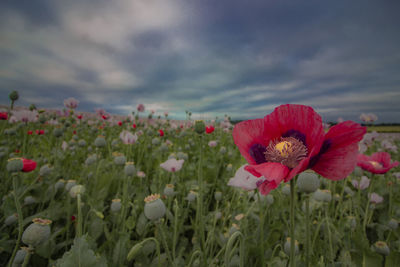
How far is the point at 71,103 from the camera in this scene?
14.2ft

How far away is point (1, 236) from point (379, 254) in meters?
2.27

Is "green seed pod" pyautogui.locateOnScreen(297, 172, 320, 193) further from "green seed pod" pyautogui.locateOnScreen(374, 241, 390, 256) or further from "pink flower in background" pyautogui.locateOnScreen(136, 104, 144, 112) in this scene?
"pink flower in background" pyautogui.locateOnScreen(136, 104, 144, 112)

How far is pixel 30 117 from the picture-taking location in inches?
121

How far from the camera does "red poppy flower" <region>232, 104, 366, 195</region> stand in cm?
49

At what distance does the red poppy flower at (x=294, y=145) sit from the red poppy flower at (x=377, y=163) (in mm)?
926

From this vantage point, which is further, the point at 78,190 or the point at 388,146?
the point at 388,146

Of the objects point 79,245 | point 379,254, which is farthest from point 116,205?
point 379,254

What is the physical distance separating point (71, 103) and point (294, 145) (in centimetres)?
480

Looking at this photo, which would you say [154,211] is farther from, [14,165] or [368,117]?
[368,117]

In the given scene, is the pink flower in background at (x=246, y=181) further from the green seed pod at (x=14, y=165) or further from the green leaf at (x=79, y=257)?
the green seed pod at (x=14, y=165)

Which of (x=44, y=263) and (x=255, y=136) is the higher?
(x=255, y=136)

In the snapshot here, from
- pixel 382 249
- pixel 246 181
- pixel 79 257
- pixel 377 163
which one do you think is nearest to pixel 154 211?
pixel 79 257

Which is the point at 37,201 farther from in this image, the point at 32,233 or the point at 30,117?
the point at 30,117

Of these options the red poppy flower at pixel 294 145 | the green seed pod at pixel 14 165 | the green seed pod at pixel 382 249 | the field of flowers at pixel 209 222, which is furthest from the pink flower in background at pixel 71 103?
the green seed pod at pixel 382 249
